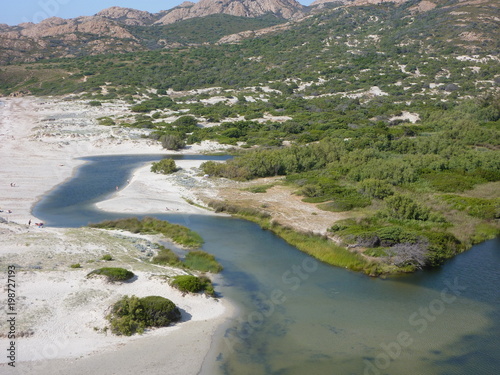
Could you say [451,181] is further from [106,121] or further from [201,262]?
[106,121]

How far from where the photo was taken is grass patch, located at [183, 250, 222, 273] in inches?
991

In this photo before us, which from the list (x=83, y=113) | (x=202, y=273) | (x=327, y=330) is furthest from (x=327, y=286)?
(x=83, y=113)

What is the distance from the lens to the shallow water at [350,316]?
1677 cm

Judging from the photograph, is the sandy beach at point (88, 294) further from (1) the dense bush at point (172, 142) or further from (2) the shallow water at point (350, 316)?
(1) the dense bush at point (172, 142)

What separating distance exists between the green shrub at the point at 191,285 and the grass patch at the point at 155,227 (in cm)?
709

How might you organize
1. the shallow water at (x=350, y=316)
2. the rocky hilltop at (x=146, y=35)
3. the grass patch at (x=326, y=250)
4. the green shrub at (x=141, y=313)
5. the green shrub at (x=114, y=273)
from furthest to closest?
the rocky hilltop at (x=146, y=35)
the grass patch at (x=326, y=250)
the green shrub at (x=114, y=273)
the green shrub at (x=141, y=313)
the shallow water at (x=350, y=316)

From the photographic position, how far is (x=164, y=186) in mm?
43531

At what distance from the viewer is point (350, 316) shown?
788 inches

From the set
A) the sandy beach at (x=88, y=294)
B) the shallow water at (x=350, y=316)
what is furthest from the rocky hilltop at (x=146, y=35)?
the shallow water at (x=350, y=316)

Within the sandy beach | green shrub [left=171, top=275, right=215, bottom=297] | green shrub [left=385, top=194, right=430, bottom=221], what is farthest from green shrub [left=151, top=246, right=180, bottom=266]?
green shrub [left=385, top=194, right=430, bottom=221]

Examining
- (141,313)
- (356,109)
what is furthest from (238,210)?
(356,109)

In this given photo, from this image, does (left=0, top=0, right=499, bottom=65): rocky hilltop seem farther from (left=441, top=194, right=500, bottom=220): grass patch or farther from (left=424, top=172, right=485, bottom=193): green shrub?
(left=441, top=194, right=500, bottom=220): grass patch

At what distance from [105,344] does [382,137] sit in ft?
161

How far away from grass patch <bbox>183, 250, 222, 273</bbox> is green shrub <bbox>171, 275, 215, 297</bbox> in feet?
8.95
